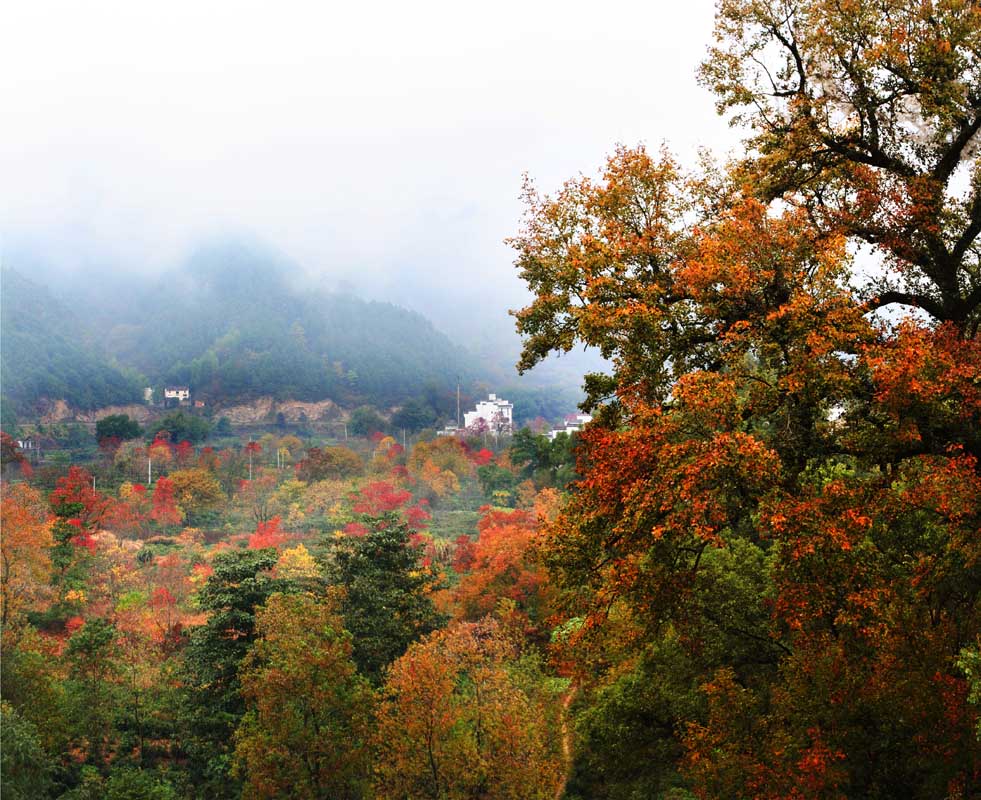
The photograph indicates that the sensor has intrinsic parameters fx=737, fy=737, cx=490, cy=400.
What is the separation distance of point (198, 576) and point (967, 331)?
29.9 meters

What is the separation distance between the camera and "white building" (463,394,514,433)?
94.7 m

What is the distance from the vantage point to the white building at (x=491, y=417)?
94.7 meters

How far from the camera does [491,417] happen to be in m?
113

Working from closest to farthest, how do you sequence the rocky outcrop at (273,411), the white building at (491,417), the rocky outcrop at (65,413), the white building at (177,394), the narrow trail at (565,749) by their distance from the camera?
the narrow trail at (565,749) < the rocky outcrop at (65,413) < the white building at (491,417) < the rocky outcrop at (273,411) < the white building at (177,394)

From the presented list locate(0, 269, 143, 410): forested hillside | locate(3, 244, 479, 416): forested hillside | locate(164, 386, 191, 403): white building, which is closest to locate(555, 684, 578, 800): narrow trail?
locate(0, 269, 143, 410): forested hillside

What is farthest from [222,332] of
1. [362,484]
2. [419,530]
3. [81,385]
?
[419,530]

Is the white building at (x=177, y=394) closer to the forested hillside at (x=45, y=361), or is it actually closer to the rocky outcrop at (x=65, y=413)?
the forested hillside at (x=45, y=361)

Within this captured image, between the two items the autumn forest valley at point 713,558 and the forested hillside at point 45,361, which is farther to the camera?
the forested hillside at point 45,361

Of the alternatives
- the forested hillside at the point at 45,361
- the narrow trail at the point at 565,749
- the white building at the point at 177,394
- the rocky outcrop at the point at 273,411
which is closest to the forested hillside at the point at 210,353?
the forested hillside at the point at 45,361

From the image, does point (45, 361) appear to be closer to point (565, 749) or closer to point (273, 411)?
point (273, 411)

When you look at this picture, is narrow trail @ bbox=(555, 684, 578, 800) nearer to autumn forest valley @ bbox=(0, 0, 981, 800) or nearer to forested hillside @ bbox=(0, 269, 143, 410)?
autumn forest valley @ bbox=(0, 0, 981, 800)

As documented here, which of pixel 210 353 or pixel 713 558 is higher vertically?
pixel 210 353

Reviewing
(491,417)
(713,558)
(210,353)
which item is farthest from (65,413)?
(713,558)

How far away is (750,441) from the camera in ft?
19.9
